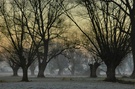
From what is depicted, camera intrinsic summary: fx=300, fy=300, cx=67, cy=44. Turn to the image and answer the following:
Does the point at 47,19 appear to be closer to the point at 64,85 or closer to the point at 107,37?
the point at 107,37

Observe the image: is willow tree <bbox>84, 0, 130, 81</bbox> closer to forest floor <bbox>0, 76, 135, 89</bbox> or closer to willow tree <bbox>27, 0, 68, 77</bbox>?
forest floor <bbox>0, 76, 135, 89</bbox>

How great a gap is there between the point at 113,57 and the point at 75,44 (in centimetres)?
2129

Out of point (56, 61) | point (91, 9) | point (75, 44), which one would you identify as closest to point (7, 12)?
point (91, 9)

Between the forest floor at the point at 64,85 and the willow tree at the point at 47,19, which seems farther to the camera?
the willow tree at the point at 47,19

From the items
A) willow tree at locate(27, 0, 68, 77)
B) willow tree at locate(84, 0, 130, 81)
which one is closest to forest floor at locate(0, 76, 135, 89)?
willow tree at locate(84, 0, 130, 81)

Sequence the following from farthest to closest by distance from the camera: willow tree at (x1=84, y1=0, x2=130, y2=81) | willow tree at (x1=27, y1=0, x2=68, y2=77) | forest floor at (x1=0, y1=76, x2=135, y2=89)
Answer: willow tree at (x1=27, y1=0, x2=68, y2=77) → willow tree at (x1=84, y1=0, x2=130, y2=81) → forest floor at (x1=0, y1=76, x2=135, y2=89)

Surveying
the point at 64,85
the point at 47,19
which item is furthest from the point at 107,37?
the point at 47,19

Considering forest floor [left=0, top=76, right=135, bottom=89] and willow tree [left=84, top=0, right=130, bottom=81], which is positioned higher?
willow tree [left=84, top=0, right=130, bottom=81]

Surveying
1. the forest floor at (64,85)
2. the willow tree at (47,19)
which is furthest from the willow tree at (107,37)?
the willow tree at (47,19)

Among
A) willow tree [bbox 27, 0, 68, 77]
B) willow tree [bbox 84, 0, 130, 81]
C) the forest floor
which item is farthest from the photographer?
willow tree [bbox 27, 0, 68, 77]

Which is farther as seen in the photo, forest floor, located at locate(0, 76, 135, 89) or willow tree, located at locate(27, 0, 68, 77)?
willow tree, located at locate(27, 0, 68, 77)

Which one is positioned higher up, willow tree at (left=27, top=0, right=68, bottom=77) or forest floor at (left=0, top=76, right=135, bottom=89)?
willow tree at (left=27, top=0, right=68, bottom=77)

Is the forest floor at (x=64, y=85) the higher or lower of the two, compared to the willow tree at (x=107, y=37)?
lower

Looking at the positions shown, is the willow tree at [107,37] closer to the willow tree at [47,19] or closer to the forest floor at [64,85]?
the forest floor at [64,85]
